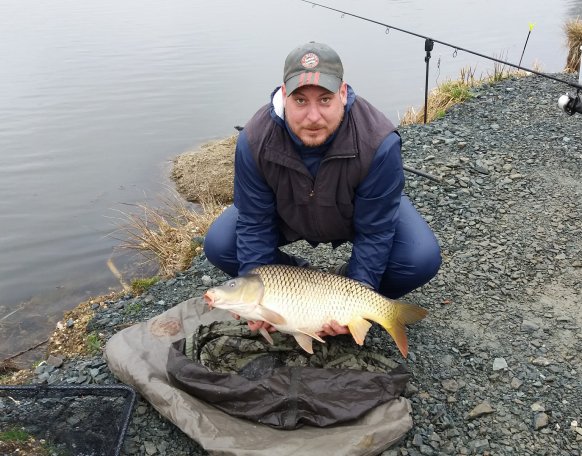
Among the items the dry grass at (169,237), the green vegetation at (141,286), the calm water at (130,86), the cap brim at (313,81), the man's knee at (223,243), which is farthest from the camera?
the calm water at (130,86)

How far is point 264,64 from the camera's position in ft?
43.1

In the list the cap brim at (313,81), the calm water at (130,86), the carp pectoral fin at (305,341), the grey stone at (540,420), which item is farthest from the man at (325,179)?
the calm water at (130,86)

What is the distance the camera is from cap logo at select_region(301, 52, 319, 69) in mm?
2525

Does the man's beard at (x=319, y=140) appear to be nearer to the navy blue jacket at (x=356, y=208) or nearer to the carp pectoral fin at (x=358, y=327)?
the navy blue jacket at (x=356, y=208)

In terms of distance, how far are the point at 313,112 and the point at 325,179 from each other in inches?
14.4

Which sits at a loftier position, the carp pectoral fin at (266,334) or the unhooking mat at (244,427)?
the carp pectoral fin at (266,334)

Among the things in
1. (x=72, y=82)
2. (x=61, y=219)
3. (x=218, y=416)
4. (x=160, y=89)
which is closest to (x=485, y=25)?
(x=160, y=89)

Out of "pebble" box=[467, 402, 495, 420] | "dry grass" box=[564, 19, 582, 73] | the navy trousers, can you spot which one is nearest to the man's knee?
the navy trousers

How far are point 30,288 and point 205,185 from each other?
2.51 meters

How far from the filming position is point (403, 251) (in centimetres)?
315

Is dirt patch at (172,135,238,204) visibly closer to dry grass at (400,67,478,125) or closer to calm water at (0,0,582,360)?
calm water at (0,0,582,360)

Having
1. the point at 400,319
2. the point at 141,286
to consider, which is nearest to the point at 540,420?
the point at 400,319

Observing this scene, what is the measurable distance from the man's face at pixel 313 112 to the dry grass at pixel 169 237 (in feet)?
7.59

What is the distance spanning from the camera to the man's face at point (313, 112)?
2555 millimetres
